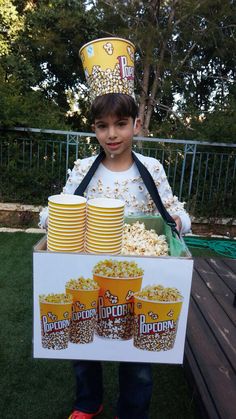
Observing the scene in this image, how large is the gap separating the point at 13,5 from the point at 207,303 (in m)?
9.00

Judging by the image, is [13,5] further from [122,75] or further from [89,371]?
[89,371]

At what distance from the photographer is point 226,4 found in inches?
272

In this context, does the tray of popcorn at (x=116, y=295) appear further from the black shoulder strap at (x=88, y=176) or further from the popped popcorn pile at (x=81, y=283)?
the black shoulder strap at (x=88, y=176)

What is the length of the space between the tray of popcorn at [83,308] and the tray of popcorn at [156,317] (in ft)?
0.44

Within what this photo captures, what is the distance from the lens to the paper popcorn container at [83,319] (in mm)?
1100

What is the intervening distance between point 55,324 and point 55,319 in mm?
16

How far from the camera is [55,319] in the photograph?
43.7 inches

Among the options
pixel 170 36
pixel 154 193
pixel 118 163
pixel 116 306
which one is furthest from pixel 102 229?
pixel 170 36

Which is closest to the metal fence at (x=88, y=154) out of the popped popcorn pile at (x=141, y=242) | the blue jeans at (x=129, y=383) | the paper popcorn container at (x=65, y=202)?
the blue jeans at (x=129, y=383)

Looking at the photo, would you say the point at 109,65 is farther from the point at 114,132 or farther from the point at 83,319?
the point at 83,319

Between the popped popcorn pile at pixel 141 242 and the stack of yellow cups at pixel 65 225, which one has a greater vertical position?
the stack of yellow cups at pixel 65 225

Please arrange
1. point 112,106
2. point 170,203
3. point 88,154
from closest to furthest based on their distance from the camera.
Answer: point 112,106 → point 170,203 → point 88,154

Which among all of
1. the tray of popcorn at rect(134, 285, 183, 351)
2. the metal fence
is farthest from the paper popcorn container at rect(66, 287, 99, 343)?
the metal fence

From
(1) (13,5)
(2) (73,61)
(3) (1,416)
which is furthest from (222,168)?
(1) (13,5)
